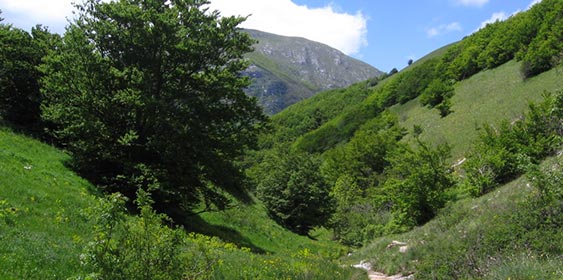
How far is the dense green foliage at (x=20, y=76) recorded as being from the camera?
2209 cm

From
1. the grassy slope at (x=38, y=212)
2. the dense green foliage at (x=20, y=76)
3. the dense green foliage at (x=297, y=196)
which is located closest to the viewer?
the grassy slope at (x=38, y=212)

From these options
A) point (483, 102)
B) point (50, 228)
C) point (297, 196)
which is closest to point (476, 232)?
point (50, 228)

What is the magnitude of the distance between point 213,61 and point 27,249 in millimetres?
12482

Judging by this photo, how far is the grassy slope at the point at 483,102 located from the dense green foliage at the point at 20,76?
108 feet

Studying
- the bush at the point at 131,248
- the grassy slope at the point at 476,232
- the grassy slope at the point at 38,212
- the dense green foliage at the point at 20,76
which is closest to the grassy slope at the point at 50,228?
the grassy slope at the point at 38,212

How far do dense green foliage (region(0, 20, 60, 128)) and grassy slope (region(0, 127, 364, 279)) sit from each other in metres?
3.28

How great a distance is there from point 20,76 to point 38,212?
1378 cm

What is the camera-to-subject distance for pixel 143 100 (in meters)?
16.6

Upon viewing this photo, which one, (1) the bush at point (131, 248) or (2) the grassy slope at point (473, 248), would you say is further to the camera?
(2) the grassy slope at point (473, 248)

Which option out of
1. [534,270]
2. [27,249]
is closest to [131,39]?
[27,249]

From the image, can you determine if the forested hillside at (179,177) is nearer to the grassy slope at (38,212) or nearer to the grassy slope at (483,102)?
the grassy slope at (38,212)

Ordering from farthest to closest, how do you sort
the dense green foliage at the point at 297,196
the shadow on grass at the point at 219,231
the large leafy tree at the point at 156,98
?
the dense green foliage at the point at 297,196 < the shadow on grass at the point at 219,231 < the large leafy tree at the point at 156,98

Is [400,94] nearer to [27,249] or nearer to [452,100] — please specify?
[452,100]

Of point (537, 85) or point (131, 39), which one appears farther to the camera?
point (537, 85)
